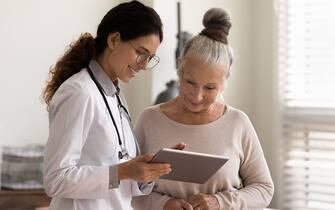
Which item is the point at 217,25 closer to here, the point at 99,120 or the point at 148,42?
the point at 148,42

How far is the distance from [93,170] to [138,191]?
30cm

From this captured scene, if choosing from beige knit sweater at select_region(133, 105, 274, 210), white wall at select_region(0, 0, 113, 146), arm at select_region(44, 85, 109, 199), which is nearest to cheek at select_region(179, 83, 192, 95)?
beige knit sweater at select_region(133, 105, 274, 210)

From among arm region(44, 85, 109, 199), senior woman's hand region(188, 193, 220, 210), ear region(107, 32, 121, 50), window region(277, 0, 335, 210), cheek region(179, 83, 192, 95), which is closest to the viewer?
arm region(44, 85, 109, 199)

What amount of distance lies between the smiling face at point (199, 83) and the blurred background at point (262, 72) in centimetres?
181

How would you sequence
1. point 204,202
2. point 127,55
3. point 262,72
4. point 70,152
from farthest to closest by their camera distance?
point 262,72 < point 204,202 < point 127,55 < point 70,152

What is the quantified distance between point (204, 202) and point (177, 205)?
0.30ft

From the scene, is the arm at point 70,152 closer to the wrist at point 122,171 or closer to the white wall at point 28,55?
the wrist at point 122,171

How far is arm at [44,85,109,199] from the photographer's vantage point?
143 cm

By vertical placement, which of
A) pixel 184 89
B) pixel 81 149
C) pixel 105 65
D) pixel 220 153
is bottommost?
pixel 220 153

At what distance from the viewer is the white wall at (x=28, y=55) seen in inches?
141

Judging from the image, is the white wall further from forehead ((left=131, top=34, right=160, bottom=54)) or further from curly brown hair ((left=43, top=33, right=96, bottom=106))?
forehead ((left=131, top=34, right=160, bottom=54))

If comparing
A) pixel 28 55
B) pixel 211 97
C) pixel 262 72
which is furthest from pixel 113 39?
pixel 262 72

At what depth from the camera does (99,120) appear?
5.01 ft

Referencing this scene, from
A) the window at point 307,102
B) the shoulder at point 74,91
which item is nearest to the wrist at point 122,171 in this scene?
the shoulder at point 74,91
